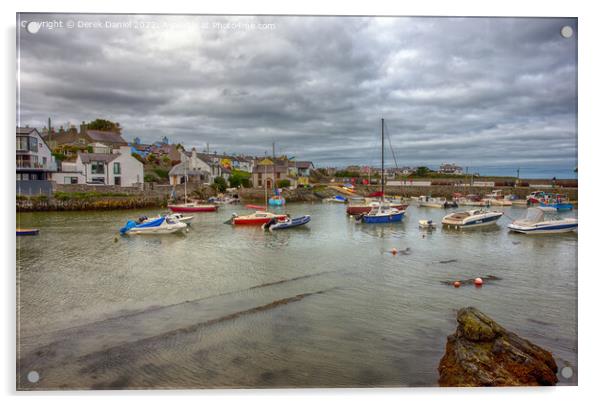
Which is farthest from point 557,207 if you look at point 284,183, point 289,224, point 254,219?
point 284,183

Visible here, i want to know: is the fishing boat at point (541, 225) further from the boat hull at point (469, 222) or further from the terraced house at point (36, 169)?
the terraced house at point (36, 169)

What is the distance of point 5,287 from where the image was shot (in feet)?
12.9

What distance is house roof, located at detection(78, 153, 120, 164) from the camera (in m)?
19.2

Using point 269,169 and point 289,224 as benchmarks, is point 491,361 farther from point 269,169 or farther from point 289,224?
point 269,169

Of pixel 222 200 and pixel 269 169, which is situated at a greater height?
pixel 269 169

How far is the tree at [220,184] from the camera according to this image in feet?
109

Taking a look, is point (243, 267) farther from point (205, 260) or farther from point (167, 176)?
point (167, 176)

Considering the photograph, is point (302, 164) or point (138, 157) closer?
point (138, 157)

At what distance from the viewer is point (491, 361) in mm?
3768

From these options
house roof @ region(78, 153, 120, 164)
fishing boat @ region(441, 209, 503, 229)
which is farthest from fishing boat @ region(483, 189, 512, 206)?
house roof @ region(78, 153, 120, 164)

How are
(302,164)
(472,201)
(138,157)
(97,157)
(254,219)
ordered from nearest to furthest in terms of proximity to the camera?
(254,219) → (97,157) → (138,157) → (472,201) → (302,164)

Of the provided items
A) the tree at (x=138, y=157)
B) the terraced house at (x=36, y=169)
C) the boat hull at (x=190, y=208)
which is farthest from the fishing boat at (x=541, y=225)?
the tree at (x=138, y=157)

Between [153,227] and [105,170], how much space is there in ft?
26.3

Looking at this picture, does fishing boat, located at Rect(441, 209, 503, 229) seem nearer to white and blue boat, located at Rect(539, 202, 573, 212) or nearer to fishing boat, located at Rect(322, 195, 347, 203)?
white and blue boat, located at Rect(539, 202, 573, 212)
